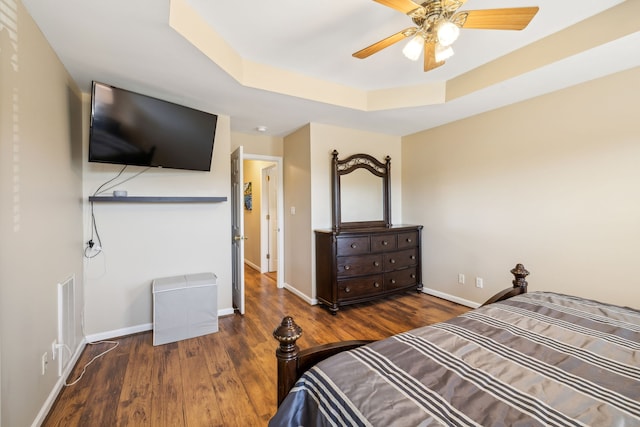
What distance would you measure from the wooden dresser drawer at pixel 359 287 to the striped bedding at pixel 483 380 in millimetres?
1936

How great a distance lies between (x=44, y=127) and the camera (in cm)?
169

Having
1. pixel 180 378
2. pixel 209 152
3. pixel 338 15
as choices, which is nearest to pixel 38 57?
pixel 209 152

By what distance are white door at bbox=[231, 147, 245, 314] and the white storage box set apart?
438 millimetres

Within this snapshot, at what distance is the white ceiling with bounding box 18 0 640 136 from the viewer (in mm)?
1612

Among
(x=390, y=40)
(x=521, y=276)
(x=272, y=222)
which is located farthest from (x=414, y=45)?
(x=272, y=222)

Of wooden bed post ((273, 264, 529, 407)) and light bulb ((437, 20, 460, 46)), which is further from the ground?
light bulb ((437, 20, 460, 46))

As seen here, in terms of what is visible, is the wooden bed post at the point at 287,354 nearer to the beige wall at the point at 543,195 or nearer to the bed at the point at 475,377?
the bed at the point at 475,377

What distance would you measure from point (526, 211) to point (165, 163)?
3616 mm

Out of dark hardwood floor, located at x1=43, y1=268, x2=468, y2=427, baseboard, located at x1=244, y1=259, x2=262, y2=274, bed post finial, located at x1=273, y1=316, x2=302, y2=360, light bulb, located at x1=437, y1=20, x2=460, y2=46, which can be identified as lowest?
dark hardwood floor, located at x1=43, y1=268, x2=468, y2=427

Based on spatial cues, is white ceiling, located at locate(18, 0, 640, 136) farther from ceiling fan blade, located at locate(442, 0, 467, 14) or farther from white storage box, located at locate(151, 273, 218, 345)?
white storage box, located at locate(151, 273, 218, 345)

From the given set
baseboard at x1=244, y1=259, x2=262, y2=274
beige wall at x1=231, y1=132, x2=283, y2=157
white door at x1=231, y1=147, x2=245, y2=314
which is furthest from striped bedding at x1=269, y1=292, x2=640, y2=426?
baseboard at x1=244, y1=259, x2=262, y2=274

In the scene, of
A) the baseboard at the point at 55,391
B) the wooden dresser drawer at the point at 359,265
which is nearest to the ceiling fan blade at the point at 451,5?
the wooden dresser drawer at the point at 359,265

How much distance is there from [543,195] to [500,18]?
1929mm

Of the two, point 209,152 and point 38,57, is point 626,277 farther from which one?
point 38,57
